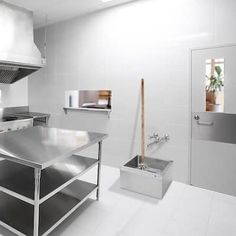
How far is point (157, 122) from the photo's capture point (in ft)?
8.43

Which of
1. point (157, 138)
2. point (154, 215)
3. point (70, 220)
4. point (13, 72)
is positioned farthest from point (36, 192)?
point (13, 72)

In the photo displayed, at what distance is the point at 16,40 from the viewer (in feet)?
7.77

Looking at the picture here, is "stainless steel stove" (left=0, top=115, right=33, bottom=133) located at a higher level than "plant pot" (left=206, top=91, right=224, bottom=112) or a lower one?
lower

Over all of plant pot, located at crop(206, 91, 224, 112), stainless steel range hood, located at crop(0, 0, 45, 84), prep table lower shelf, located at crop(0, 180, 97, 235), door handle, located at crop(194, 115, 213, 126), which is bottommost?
prep table lower shelf, located at crop(0, 180, 97, 235)

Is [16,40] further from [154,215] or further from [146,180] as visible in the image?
[154,215]

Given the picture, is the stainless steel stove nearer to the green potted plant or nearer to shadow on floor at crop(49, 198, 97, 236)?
shadow on floor at crop(49, 198, 97, 236)

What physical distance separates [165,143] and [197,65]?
0.98 meters

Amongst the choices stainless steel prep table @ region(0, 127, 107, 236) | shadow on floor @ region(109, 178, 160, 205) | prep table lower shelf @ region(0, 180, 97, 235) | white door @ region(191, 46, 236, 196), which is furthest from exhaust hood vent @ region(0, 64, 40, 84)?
white door @ region(191, 46, 236, 196)

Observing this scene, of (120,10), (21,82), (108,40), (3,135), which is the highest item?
(120,10)

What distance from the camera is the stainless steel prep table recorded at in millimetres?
1203

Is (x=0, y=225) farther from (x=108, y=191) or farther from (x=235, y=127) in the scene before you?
(x=235, y=127)

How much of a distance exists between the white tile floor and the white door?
423mm

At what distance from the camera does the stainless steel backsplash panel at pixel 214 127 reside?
2.20m

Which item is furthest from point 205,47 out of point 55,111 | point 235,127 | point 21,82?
point 21,82
